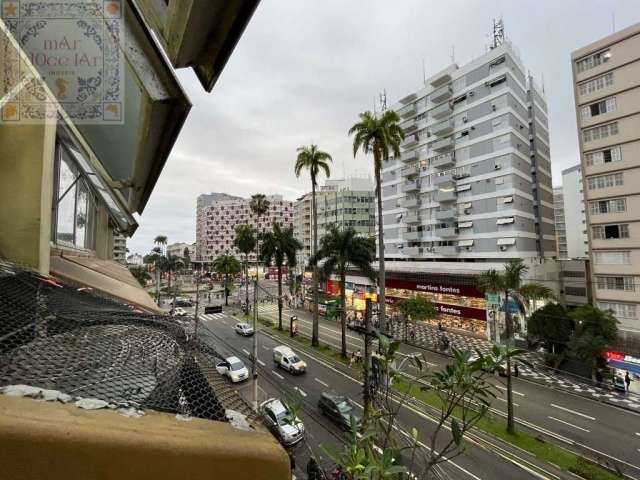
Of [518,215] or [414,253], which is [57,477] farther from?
[414,253]

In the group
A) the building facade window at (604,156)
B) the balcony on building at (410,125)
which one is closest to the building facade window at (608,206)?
the building facade window at (604,156)

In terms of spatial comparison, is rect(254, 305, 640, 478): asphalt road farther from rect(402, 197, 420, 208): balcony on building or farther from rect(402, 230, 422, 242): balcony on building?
rect(402, 197, 420, 208): balcony on building

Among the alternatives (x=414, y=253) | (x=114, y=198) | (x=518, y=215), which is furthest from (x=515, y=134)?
(x=114, y=198)

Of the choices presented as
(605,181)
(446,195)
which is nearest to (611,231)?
(605,181)

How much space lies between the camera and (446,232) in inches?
1315

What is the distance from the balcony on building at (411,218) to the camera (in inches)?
1485

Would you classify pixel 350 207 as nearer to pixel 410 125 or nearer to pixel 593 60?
pixel 410 125

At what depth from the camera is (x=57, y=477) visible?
2.02 feet

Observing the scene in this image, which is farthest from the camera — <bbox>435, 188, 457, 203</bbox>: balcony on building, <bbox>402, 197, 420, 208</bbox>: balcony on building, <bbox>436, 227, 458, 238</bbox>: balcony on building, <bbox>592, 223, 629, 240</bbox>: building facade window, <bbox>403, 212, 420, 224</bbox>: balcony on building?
<bbox>402, 197, 420, 208</bbox>: balcony on building

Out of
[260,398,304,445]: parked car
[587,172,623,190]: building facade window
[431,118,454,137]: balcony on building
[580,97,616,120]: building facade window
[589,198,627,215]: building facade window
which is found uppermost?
[431,118,454,137]: balcony on building

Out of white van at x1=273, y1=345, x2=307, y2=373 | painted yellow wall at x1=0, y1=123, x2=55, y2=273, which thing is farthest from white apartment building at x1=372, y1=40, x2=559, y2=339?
painted yellow wall at x1=0, y1=123, x2=55, y2=273

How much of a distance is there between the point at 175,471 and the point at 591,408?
75.2 feet

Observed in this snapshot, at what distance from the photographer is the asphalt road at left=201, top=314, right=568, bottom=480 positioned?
11.1 m

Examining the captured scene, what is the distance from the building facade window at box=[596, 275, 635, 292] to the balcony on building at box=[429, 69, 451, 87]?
24.4m
